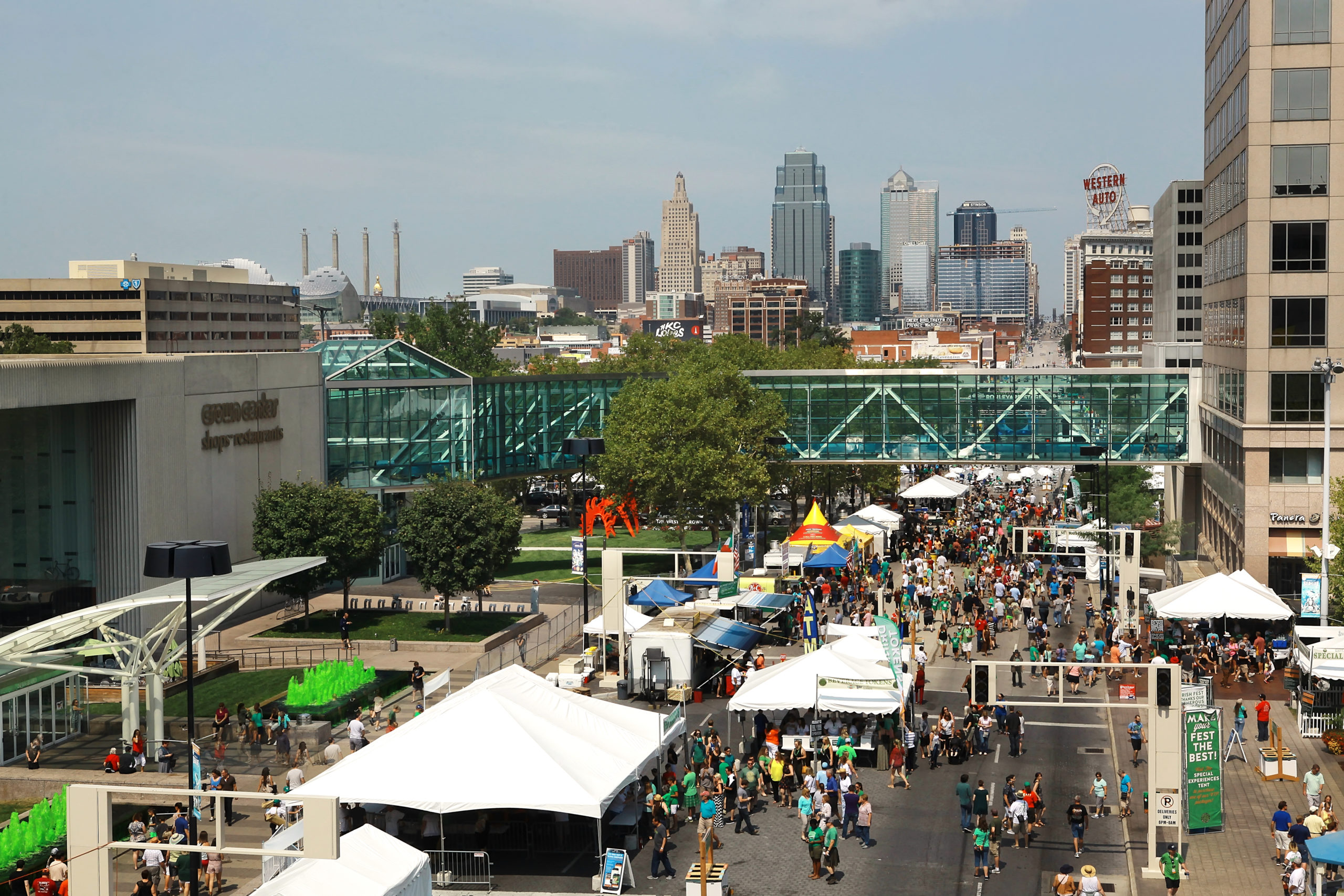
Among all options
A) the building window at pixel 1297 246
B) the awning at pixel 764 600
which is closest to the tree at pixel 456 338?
the awning at pixel 764 600

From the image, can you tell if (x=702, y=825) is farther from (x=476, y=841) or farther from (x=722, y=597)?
(x=722, y=597)

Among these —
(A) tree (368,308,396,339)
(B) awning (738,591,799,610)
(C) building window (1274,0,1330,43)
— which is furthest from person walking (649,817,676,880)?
(A) tree (368,308,396,339)

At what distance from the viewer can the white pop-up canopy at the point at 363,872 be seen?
19094 mm

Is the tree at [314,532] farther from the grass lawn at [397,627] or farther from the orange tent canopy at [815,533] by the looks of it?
the orange tent canopy at [815,533]

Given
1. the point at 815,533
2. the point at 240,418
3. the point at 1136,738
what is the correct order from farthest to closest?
1. the point at 815,533
2. the point at 240,418
3. the point at 1136,738

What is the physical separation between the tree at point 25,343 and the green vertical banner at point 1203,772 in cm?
9312

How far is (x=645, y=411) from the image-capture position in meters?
63.3

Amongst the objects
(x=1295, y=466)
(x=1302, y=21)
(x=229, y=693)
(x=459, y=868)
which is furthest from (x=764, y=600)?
(x=1302, y=21)

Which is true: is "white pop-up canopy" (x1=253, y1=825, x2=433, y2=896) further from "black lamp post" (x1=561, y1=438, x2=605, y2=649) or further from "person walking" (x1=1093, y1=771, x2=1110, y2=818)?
"black lamp post" (x1=561, y1=438, x2=605, y2=649)

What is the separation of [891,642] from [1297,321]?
86.7 feet

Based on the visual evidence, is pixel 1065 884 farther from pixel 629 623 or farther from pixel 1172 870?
pixel 629 623

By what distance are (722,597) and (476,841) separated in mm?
20112

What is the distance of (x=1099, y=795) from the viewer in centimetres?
2830

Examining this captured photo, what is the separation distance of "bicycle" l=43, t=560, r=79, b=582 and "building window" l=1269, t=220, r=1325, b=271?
43.2 meters
